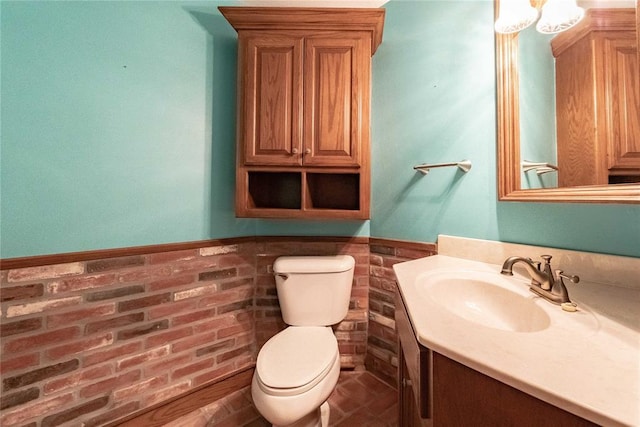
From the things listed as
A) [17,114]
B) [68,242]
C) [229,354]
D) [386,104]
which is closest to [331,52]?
[386,104]

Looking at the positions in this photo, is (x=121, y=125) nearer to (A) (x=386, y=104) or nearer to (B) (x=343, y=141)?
(B) (x=343, y=141)

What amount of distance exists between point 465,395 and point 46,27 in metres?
1.91

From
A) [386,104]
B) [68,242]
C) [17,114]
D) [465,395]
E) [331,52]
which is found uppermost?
[331,52]

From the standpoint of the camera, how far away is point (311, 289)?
4.32 feet

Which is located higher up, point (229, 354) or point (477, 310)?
point (477, 310)

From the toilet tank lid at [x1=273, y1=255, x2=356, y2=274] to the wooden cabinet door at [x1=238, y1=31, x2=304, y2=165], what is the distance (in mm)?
567

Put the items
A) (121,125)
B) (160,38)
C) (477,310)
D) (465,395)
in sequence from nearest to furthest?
(465,395), (477,310), (121,125), (160,38)

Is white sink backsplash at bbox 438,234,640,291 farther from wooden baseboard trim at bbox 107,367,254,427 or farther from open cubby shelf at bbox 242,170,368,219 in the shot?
wooden baseboard trim at bbox 107,367,254,427

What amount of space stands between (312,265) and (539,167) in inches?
44.8

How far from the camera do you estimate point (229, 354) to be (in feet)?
4.49

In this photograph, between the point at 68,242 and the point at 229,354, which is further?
the point at 229,354

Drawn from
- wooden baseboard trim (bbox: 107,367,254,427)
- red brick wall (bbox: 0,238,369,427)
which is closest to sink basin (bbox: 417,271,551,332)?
red brick wall (bbox: 0,238,369,427)

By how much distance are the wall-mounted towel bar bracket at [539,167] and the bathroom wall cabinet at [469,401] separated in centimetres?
90

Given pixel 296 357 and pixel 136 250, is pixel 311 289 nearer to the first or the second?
pixel 296 357
